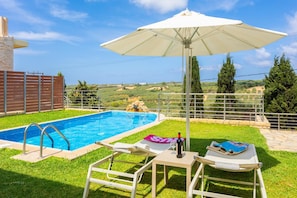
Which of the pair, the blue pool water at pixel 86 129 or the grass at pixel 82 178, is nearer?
A: the grass at pixel 82 178

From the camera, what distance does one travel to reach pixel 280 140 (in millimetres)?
6953

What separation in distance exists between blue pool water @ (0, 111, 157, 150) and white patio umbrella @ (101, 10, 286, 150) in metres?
4.58

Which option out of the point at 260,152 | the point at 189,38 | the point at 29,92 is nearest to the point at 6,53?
the point at 29,92

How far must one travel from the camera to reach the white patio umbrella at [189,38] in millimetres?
3406

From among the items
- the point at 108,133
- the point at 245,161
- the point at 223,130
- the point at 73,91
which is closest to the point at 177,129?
the point at 223,130

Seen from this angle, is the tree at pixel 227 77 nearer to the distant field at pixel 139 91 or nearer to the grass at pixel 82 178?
the distant field at pixel 139 91

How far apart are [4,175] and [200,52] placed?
4.85 meters

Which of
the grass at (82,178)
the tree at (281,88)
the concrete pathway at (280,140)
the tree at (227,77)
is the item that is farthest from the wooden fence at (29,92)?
the tree at (281,88)

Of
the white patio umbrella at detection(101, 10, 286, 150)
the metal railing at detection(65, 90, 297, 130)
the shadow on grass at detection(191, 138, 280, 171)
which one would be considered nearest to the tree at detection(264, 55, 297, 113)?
the metal railing at detection(65, 90, 297, 130)

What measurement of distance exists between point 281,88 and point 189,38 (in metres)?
9.43

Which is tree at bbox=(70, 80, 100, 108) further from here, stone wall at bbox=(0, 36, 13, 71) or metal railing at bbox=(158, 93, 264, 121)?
metal railing at bbox=(158, 93, 264, 121)

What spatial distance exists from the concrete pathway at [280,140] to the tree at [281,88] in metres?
3.78

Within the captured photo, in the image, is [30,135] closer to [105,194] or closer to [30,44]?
[105,194]

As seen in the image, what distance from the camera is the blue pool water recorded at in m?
8.30
